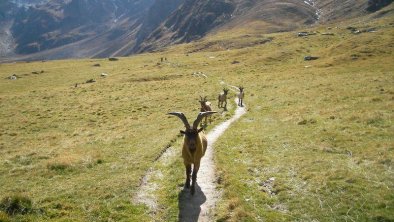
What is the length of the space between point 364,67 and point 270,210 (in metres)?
55.4

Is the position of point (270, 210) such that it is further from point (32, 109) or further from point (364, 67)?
point (364, 67)

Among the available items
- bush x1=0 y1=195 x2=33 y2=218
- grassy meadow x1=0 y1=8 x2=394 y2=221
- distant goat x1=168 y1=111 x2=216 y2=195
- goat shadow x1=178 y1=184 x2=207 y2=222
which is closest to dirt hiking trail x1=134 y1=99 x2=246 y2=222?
goat shadow x1=178 y1=184 x2=207 y2=222

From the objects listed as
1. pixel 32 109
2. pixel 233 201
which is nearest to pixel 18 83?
pixel 32 109

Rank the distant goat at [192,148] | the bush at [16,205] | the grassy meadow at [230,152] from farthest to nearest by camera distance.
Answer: the distant goat at [192,148] → the grassy meadow at [230,152] → the bush at [16,205]

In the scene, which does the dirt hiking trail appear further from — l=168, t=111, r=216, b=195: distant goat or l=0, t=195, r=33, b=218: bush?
l=0, t=195, r=33, b=218: bush

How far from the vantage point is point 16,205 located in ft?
50.4

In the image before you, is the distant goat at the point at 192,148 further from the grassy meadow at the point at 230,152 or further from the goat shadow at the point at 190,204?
the grassy meadow at the point at 230,152

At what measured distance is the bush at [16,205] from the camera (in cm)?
1515

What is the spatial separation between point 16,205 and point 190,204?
702 cm

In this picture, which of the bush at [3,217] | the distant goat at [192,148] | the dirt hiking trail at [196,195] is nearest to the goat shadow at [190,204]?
the dirt hiking trail at [196,195]

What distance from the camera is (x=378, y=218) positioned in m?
13.8

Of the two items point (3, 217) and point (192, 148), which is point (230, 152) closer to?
point (192, 148)

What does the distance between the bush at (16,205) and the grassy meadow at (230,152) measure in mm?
47

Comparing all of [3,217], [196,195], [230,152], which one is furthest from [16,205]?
[230,152]
